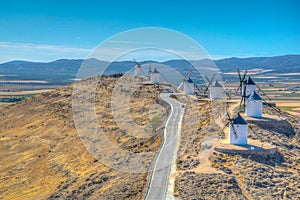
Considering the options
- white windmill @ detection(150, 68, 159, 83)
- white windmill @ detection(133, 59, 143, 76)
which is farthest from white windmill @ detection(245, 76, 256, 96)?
white windmill @ detection(133, 59, 143, 76)

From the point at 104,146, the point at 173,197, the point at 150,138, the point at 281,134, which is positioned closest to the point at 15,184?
the point at 104,146

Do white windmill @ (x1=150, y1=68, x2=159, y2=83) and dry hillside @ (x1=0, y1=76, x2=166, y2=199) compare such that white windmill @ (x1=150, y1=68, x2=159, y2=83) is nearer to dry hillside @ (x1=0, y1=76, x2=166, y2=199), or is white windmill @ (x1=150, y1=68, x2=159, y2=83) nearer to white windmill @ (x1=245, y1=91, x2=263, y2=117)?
dry hillside @ (x1=0, y1=76, x2=166, y2=199)

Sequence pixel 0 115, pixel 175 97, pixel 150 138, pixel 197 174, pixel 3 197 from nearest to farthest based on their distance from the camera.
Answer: pixel 197 174 < pixel 3 197 < pixel 150 138 < pixel 175 97 < pixel 0 115

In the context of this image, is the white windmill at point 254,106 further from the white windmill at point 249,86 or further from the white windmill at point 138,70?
the white windmill at point 138,70

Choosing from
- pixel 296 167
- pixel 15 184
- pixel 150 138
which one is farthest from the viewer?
pixel 150 138

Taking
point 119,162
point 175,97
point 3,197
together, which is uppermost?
point 175,97

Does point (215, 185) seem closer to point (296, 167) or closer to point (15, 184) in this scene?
point (296, 167)
